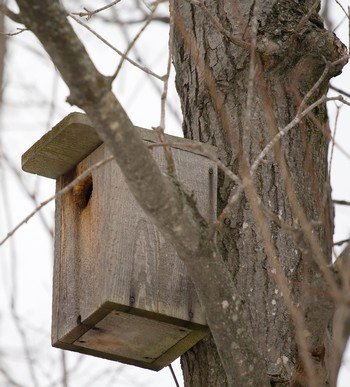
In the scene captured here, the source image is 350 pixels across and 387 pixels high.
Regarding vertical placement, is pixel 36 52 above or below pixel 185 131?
above

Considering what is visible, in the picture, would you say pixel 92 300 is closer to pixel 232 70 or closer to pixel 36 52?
pixel 232 70

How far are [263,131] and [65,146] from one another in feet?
1.99

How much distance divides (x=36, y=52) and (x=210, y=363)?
1659 mm

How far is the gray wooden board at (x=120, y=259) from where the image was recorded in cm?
290

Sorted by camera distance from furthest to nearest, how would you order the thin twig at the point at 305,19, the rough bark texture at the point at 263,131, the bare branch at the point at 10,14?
1. the thin twig at the point at 305,19
2. the rough bark texture at the point at 263,131
3. the bare branch at the point at 10,14

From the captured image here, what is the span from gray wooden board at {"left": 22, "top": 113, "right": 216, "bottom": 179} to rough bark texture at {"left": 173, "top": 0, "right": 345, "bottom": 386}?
0.17m

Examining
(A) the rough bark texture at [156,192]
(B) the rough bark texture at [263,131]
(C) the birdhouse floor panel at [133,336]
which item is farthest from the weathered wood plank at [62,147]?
(A) the rough bark texture at [156,192]

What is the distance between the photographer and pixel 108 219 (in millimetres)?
2979

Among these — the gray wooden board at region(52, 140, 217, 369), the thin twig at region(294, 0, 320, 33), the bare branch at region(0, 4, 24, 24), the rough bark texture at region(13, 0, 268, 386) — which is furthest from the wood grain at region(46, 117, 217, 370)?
the bare branch at region(0, 4, 24, 24)

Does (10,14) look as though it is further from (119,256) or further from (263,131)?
(263,131)

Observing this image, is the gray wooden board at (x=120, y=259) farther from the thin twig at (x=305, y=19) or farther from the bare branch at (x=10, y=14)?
the bare branch at (x=10, y=14)

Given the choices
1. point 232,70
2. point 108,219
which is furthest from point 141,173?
point 232,70

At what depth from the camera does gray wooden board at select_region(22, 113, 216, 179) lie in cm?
303

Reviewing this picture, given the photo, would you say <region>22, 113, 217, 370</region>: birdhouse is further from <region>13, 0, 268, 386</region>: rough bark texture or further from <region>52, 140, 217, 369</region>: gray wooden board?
<region>13, 0, 268, 386</region>: rough bark texture
